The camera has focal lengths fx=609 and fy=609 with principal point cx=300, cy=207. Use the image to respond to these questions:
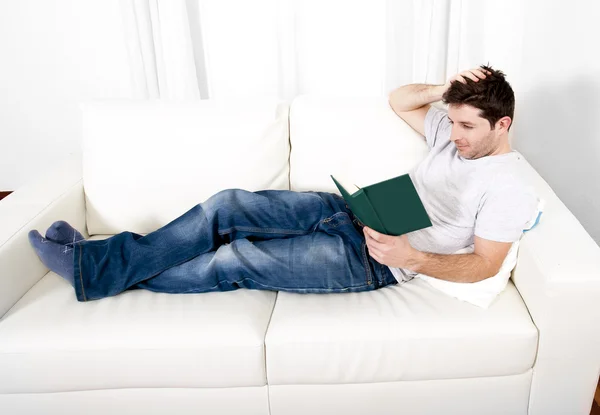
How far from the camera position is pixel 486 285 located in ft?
5.46

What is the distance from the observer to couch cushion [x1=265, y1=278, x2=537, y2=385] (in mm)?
1584

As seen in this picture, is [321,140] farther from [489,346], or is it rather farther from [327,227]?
[489,346]

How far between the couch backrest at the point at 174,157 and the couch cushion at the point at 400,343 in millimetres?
623

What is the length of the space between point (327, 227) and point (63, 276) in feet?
2.67

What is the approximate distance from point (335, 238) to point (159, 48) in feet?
5.15

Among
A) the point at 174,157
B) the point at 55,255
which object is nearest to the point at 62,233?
the point at 55,255

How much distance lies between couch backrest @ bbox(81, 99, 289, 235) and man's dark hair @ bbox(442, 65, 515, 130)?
648 mm

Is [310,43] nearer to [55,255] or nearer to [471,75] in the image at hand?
[471,75]

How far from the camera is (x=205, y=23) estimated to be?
2.91 m

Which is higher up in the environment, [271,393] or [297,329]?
[297,329]

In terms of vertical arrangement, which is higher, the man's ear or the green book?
the man's ear

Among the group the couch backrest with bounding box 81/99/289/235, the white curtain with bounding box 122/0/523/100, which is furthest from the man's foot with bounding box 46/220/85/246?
the white curtain with bounding box 122/0/523/100

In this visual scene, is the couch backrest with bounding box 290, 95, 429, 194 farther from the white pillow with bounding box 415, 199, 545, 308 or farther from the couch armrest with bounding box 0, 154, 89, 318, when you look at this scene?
the couch armrest with bounding box 0, 154, 89, 318

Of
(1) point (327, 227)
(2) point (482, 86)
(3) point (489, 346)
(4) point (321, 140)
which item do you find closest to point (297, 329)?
(1) point (327, 227)
